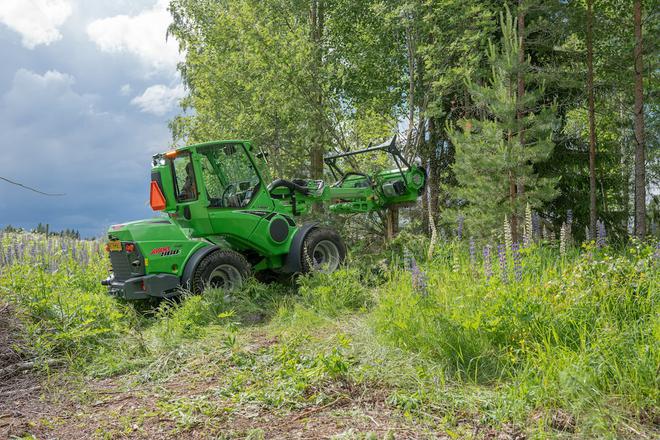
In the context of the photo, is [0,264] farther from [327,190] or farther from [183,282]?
[327,190]

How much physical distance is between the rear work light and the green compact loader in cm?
1

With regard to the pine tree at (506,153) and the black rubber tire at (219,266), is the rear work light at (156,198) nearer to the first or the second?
the black rubber tire at (219,266)

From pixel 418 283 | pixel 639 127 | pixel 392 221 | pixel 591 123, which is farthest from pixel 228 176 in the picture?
pixel 639 127

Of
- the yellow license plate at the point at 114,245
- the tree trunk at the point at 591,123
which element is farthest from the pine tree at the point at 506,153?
the yellow license plate at the point at 114,245

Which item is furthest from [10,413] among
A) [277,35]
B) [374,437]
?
[277,35]

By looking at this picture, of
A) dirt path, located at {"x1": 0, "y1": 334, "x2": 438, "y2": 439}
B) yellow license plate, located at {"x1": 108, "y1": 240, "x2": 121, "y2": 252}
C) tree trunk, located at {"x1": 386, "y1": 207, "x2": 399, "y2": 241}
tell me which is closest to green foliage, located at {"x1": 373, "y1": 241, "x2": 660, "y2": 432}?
dirt path, located at {"x1": 0, "y1": 334, "x2": 438, "y2": 439}

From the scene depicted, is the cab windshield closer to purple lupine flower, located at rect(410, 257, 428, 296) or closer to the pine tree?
the pine tree

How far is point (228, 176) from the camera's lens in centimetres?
820

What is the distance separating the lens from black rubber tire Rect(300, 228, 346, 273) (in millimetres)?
8125

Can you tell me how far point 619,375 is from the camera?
3541 millimetres

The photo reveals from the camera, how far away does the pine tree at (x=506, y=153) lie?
336 inches

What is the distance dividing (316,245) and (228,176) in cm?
162

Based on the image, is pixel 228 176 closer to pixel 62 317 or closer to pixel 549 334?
pixel 62 317

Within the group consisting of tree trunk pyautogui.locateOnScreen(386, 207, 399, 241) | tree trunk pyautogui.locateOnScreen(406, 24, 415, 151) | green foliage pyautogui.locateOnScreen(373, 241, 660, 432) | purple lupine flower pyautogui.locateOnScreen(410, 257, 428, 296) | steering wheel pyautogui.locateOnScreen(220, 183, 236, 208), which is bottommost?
green foliage pyautogui.locateOnScreen(373, 241, 660, 432)
